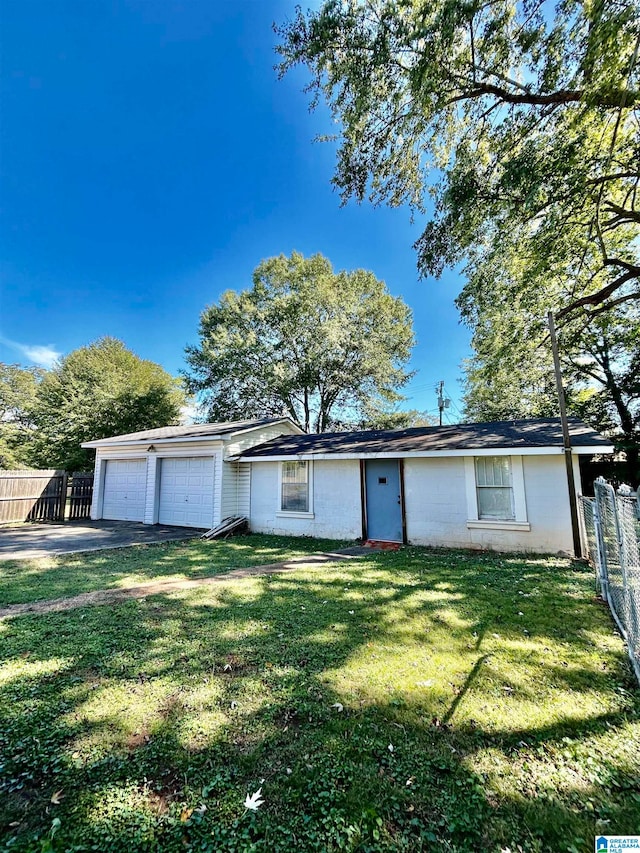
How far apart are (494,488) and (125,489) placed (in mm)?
12597

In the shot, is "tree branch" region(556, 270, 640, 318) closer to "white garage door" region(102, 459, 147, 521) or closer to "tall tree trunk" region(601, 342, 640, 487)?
"tall tree trunk" region(601, 342, 640, 487)

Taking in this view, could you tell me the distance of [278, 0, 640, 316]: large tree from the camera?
6.29 metres

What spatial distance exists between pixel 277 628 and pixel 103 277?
16.9 metres

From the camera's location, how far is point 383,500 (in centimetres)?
957

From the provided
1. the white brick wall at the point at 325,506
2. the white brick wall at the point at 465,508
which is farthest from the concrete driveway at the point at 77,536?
the white brick wall at the point at 465,508

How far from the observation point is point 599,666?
322 cm

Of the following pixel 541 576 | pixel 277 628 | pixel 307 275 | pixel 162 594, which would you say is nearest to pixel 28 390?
pixel 307 275

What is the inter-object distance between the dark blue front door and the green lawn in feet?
15.2

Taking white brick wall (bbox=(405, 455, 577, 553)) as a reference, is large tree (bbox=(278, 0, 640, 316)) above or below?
above

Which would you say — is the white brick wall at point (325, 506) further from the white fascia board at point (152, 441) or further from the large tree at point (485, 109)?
the large tree at point (485, 109)

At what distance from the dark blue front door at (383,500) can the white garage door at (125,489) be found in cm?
843

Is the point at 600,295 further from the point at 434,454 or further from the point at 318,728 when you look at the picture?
the point at 318,728

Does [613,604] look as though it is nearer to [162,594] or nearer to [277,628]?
[277,628]

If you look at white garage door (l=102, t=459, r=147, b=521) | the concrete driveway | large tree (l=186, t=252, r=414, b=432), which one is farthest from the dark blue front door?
large tree (l=186, t=252, r=414, b=432)
